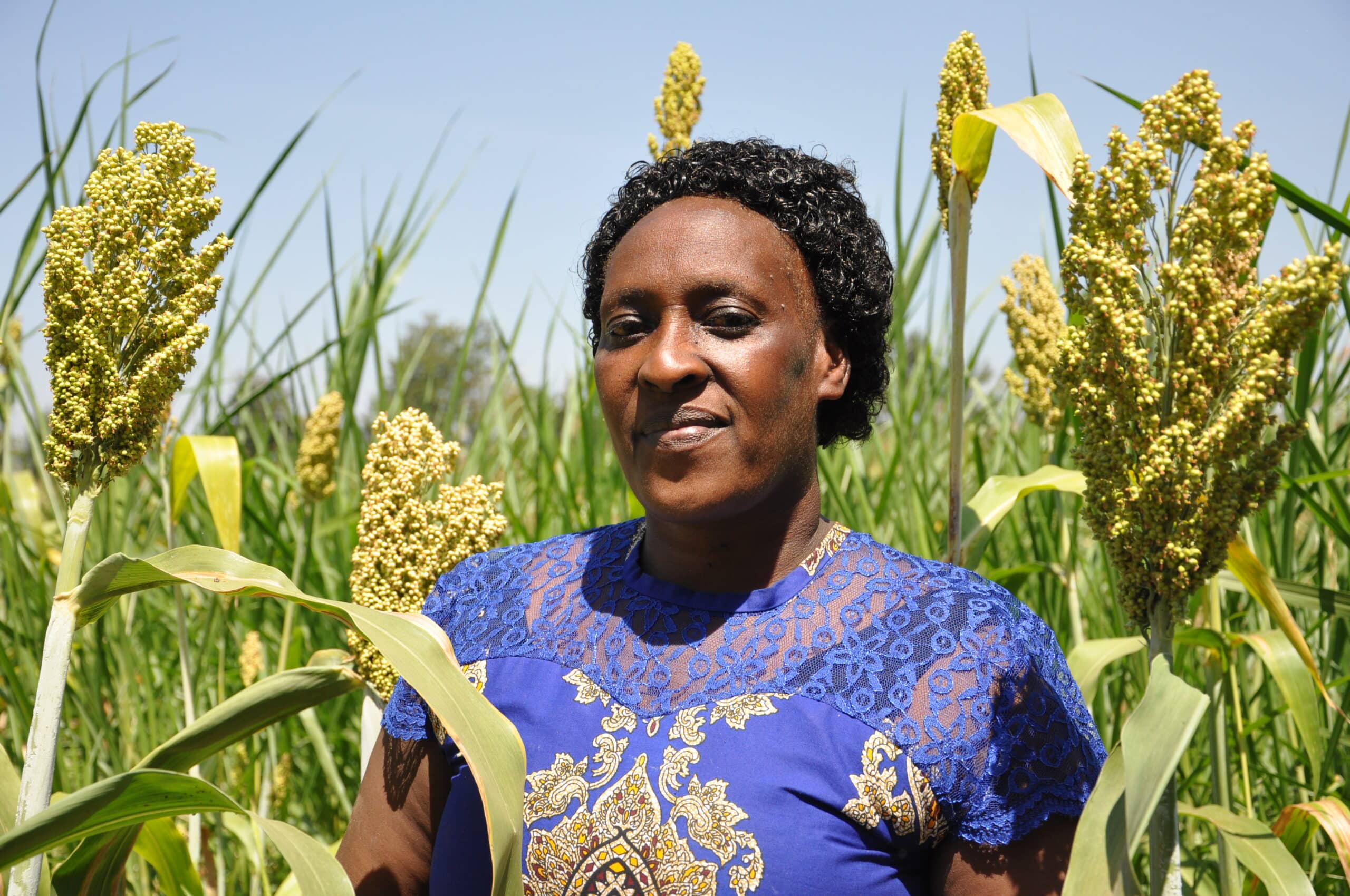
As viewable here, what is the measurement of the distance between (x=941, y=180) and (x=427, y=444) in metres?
1.04

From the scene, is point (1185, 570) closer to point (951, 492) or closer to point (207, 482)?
point (951, 492)

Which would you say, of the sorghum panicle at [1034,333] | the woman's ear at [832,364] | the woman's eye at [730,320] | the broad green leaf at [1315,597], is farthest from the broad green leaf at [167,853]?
the sorghum panicle at [1034,333]

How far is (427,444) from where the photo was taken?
76.9 inches

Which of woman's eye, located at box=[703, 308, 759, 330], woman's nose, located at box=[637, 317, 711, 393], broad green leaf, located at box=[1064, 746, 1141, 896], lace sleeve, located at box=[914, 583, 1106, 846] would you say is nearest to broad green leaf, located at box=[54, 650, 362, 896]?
woman's nose, located at box=[637, 317, 711, 393]

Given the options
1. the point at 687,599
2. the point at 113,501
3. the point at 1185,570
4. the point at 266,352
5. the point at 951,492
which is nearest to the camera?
the point at 1185,570

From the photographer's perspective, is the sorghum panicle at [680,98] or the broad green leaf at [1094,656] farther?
the sorghum panicle at [680,98]

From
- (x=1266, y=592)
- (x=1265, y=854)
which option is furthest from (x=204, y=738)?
(x=1266, y=592)

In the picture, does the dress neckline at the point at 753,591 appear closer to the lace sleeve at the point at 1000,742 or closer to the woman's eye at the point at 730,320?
the lace sleeve at the point at 1000,742

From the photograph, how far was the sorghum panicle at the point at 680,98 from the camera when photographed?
2.70 m

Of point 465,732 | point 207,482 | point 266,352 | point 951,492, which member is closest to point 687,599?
point 951,492

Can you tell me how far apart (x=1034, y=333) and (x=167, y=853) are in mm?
2580

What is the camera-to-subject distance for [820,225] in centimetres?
180

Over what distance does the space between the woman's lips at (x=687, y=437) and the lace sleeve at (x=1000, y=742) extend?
467 mm

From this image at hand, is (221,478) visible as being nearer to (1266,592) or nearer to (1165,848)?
(1165,848)
